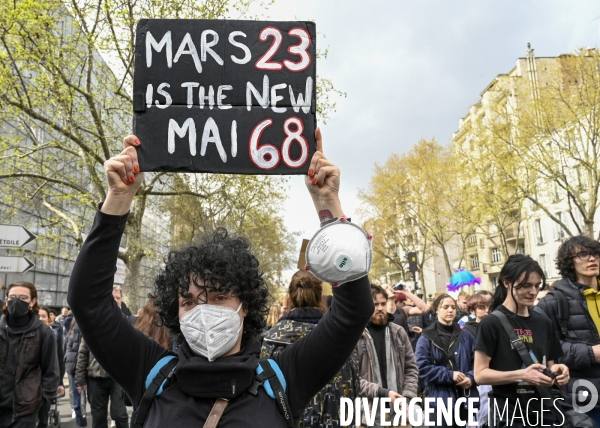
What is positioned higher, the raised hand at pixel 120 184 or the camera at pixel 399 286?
the raised hand at pixel 120 184

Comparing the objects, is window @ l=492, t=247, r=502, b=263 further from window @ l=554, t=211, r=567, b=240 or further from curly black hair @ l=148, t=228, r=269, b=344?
curly black hair @ l=148, t=228, r=269, b=344

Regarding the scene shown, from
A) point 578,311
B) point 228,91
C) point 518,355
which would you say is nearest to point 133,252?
point 578,311

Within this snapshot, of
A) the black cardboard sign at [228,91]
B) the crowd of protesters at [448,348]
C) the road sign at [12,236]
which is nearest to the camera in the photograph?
the black cardboard sign at [228,91]

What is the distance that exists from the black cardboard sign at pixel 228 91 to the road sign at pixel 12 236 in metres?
7.39

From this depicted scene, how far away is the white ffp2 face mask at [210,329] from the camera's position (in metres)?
2.00

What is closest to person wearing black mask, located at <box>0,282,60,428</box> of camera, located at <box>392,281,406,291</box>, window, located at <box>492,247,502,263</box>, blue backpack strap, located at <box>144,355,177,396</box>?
blue backpack strap, located at <box>144,355,177,396</box>

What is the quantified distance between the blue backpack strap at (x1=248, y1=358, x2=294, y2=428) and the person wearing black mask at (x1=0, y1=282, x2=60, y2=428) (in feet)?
14.1

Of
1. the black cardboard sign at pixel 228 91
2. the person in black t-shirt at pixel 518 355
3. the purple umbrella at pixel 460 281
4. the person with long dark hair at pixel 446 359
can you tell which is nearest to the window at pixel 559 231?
the purple umbrella at pixel 460 281

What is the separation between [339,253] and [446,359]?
4.73m

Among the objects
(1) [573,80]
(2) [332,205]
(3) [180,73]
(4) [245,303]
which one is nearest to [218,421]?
(4) [245,303]

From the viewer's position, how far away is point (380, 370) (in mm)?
5406

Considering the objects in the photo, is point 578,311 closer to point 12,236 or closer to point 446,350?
point 446,350

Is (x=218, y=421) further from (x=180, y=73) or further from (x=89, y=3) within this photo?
Answer: (x=89, y=3)

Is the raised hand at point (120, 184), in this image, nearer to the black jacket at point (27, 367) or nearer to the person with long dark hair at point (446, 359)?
the black jacket at point (27, 367)
